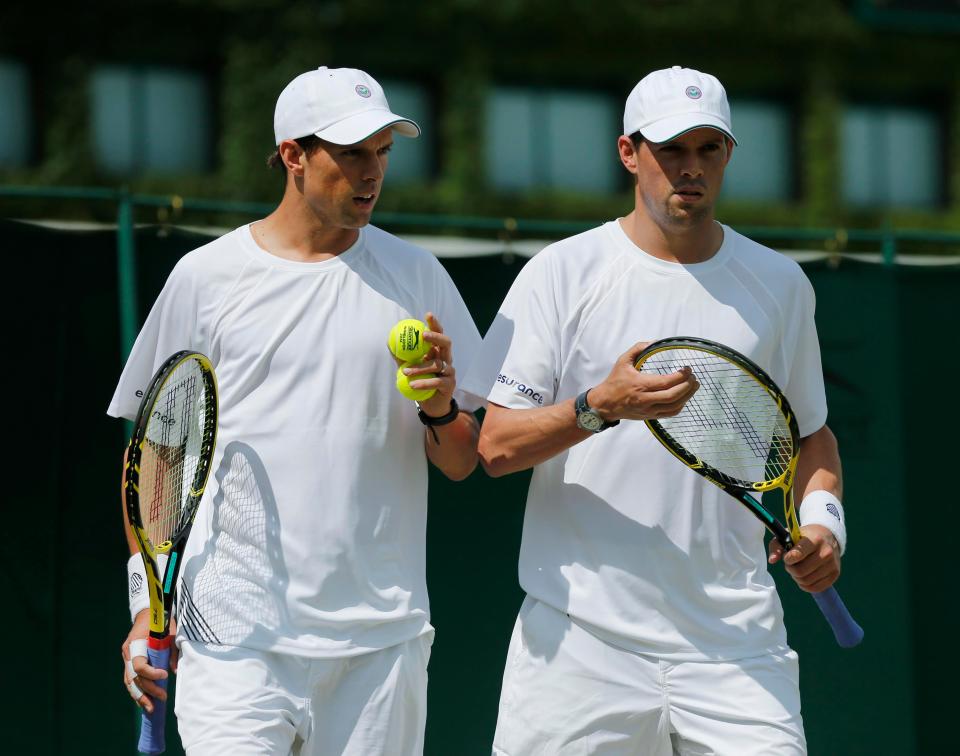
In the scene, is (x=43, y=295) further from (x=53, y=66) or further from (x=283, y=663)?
(x=53, y=66)

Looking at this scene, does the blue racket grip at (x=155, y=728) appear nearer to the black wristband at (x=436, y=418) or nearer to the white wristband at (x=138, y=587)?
the white wristband at (x=138, y=587)

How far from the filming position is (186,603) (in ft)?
12.3

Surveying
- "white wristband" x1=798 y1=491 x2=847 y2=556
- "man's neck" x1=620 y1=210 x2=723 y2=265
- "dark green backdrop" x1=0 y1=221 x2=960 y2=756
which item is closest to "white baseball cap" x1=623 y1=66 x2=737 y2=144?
"man's neck" x1=620 y1=210 x2=723 y2=265

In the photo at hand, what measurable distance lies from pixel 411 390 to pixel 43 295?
206 centimetres

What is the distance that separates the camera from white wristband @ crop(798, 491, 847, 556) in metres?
3.74

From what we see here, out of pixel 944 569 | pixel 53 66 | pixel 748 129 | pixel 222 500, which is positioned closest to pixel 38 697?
pixel 222 500

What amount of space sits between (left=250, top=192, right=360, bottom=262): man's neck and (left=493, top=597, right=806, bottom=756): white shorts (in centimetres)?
104

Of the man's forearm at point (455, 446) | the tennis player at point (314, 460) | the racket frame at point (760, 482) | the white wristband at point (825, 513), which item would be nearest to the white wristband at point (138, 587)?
the tennis player at point (314, 460)

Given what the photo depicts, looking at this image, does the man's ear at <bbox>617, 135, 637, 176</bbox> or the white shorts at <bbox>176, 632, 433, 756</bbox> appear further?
the man's ear at <bbox>617, 135, 637, 176</bbox>

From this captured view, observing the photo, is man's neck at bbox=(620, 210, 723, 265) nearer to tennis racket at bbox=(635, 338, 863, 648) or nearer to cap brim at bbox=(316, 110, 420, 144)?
tennis racket at bbox=(635, 338, 863, 648)

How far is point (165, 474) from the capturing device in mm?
3912

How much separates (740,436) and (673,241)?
1.64 feet

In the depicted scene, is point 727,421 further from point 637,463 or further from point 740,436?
point 637,463

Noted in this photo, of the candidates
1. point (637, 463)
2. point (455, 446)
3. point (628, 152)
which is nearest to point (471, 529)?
point (455, 446)
